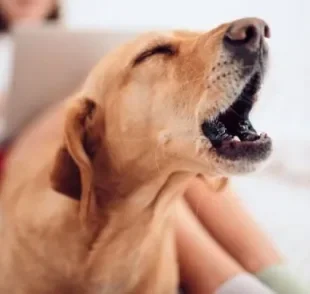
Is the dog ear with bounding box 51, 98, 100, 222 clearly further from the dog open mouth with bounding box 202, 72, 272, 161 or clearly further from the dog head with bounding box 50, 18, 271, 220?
the dog open mouth with bounding box 202, 72, 272, 161

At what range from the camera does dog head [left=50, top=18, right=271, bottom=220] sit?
1.29 feet

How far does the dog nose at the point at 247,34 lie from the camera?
37 centimetres

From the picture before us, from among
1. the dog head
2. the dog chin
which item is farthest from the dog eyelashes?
the dog chin

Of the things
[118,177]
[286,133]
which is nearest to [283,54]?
[286,133]

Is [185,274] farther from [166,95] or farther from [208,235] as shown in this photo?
[166,95]

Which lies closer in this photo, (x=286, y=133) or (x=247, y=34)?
(x=247, y=34)

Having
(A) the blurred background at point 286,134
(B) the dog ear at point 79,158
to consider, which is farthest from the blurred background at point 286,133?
(B) the dog ear at point 79,158

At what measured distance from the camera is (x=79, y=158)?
47cm

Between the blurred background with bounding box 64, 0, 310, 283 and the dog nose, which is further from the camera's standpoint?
the blurred background with bounding box 64, 0, 310, 283

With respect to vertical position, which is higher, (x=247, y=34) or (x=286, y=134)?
(x=247, y=34)

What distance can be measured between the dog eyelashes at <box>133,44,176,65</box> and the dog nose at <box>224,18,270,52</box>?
0.08 metres

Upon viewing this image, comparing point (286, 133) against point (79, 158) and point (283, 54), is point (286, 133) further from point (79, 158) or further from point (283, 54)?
point (79, 158)

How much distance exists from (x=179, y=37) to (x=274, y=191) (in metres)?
0.16

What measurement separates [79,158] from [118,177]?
48mm
